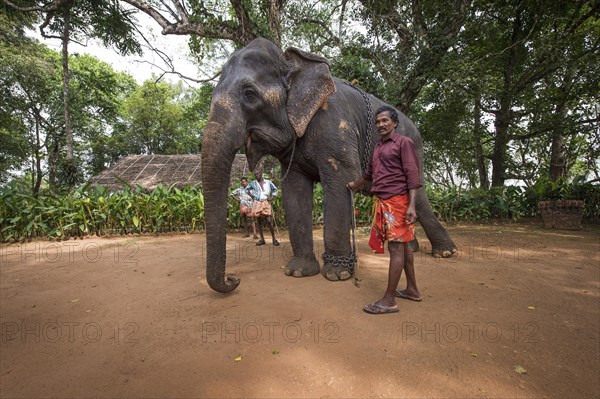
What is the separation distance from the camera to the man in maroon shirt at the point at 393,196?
266 centimetres

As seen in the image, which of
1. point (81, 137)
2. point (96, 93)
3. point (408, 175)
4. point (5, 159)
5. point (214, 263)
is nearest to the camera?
point (408, 175)

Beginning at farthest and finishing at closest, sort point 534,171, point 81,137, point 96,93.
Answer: point 81,137
point 96,93
point 534,171

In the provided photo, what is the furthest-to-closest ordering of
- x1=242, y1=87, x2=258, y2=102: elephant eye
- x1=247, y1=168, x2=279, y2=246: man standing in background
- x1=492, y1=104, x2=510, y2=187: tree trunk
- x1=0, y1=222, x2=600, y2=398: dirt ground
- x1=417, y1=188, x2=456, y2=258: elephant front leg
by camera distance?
x1=492, y1=104, x2=510, y2=187: tree trunk → x1=247, y1=168, x2=279, y2=246: man standing in background → x1=417, y1=188, x2=456, y2=258: elephant front leg → x1=242, y1=87, x2=258, y2=102: elephant eye → x1=0, y1=222, x2=600, y2=398: dirt ground

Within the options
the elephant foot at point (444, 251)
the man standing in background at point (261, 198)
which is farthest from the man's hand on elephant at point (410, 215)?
the man standing in background at point (261, 198)

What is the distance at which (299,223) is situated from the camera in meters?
4.00

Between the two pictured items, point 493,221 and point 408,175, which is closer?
point 408,175

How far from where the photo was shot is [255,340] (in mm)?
2326

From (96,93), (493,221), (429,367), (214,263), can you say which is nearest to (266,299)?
(214,263)

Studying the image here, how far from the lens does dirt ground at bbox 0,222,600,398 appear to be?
1.85m

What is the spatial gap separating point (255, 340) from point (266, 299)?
76 cm

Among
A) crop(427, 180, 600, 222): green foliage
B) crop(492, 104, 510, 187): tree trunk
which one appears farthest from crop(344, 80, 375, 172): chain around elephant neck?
crop(492, 104, 510, 187): tree trunk

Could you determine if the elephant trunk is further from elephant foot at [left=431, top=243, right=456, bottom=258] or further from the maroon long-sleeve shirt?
elephant foot at [left=431, top=243, right=456, bottom=258]

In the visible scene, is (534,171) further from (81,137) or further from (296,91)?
(81,137)

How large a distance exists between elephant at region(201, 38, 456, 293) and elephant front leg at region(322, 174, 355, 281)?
0.4 inches
